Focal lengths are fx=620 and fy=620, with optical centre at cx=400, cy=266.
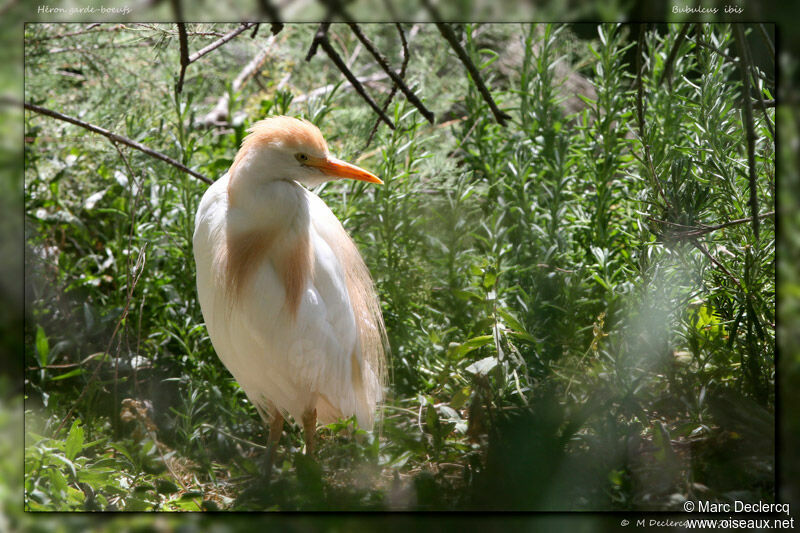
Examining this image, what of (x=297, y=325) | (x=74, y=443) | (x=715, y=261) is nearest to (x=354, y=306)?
(x=297, y=325)

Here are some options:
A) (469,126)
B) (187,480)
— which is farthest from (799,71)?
(187,480)

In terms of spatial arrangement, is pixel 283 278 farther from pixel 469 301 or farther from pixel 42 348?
pixel 42 348

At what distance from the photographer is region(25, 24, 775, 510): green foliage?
3.18ft

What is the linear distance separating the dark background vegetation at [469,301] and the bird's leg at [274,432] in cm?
5

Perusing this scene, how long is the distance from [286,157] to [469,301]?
50 centimetres

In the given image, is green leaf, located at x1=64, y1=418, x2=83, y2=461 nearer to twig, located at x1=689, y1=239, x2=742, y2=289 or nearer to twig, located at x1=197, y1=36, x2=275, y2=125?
twig, located at x1=197, y1=36, x2=275, y2=125

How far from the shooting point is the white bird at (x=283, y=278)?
106 centimetres

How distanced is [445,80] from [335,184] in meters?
0.39

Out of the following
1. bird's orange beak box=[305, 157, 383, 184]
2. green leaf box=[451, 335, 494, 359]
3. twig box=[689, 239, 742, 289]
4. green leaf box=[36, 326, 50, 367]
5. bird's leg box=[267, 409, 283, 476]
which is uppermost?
bird's orange beak box=[305, 157, 383, 184]

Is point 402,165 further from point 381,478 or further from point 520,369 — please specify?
point 381,478

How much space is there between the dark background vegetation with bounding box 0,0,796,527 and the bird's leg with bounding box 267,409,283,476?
5cm

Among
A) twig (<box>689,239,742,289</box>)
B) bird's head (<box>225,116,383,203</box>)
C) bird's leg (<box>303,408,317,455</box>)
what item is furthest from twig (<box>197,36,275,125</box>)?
twig (<box>689,239,742,289</box>)

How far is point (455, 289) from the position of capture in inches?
52.9

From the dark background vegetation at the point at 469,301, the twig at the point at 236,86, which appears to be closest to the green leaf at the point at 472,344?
the dark background vegetation at the point at 469,301
